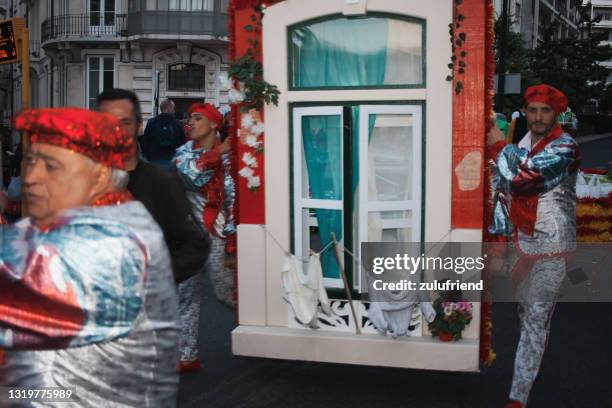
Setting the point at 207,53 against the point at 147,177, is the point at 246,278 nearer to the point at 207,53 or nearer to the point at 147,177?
the point at 147,177

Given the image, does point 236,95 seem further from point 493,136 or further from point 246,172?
point 493,136

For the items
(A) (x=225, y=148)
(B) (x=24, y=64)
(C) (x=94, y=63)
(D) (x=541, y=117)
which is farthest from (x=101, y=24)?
(D) (x=541, y=117)

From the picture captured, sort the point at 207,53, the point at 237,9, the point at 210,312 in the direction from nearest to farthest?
1. the point at 237,9
2. the point at 210,312
3. the point at 207,53

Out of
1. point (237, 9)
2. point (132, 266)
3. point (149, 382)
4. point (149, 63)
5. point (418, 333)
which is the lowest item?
point (418, 333)

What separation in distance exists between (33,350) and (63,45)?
108 feet

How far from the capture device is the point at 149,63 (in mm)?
32281

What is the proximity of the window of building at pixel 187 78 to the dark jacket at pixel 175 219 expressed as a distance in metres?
28.4

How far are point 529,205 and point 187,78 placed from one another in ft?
91.4

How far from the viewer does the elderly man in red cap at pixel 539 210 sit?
501 cm

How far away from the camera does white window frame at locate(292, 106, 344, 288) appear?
18.8 ft

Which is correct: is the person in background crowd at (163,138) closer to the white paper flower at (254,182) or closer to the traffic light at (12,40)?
the traffic light at (12,40)

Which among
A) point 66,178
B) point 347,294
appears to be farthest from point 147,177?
point 347,294

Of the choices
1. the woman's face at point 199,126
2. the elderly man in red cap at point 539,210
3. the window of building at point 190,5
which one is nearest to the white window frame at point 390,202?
the elderly man in red cap at point 539,210

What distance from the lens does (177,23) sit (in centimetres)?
3162
